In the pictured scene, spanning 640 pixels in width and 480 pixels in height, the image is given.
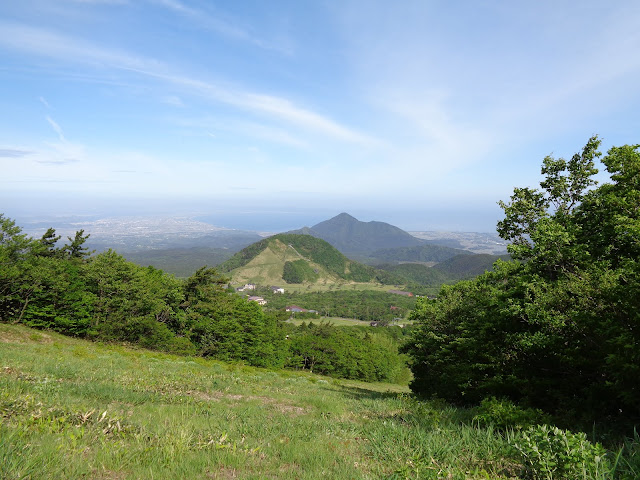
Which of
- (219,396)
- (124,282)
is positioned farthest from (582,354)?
(124,282)

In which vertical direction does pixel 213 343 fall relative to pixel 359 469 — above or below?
below

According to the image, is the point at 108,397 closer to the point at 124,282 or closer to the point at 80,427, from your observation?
the point at 80,427

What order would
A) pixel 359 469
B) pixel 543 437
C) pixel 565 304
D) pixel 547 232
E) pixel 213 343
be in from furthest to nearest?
1. pixel 213 343
2. pixel 547 232
3. pixel 565 304
4. pixel 359 469
5. pixel 543 437

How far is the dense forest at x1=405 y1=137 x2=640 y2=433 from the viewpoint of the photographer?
9.48 m

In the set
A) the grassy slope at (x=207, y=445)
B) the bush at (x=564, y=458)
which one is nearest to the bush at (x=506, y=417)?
the grassy slope at (x=207, y=445)

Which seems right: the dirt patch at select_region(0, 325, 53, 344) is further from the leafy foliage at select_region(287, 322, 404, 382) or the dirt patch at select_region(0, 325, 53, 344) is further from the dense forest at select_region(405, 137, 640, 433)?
the leafy foliage at select_region(287, 322, 404, 382)

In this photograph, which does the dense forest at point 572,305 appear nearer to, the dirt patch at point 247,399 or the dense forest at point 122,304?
the dirt patch at point 247,399

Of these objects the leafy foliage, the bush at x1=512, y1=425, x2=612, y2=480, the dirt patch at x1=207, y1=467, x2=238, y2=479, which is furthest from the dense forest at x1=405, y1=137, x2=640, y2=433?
the leafy foliage

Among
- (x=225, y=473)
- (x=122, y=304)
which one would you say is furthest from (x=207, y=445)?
(x=122, y=304)

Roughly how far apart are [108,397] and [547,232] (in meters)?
17.5

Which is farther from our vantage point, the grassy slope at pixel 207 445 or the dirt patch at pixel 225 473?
the dirt patch at pixel 225 473

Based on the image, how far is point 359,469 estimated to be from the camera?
4598mm

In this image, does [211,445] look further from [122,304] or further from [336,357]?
[336,357]

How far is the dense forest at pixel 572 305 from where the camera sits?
9.48 meters
